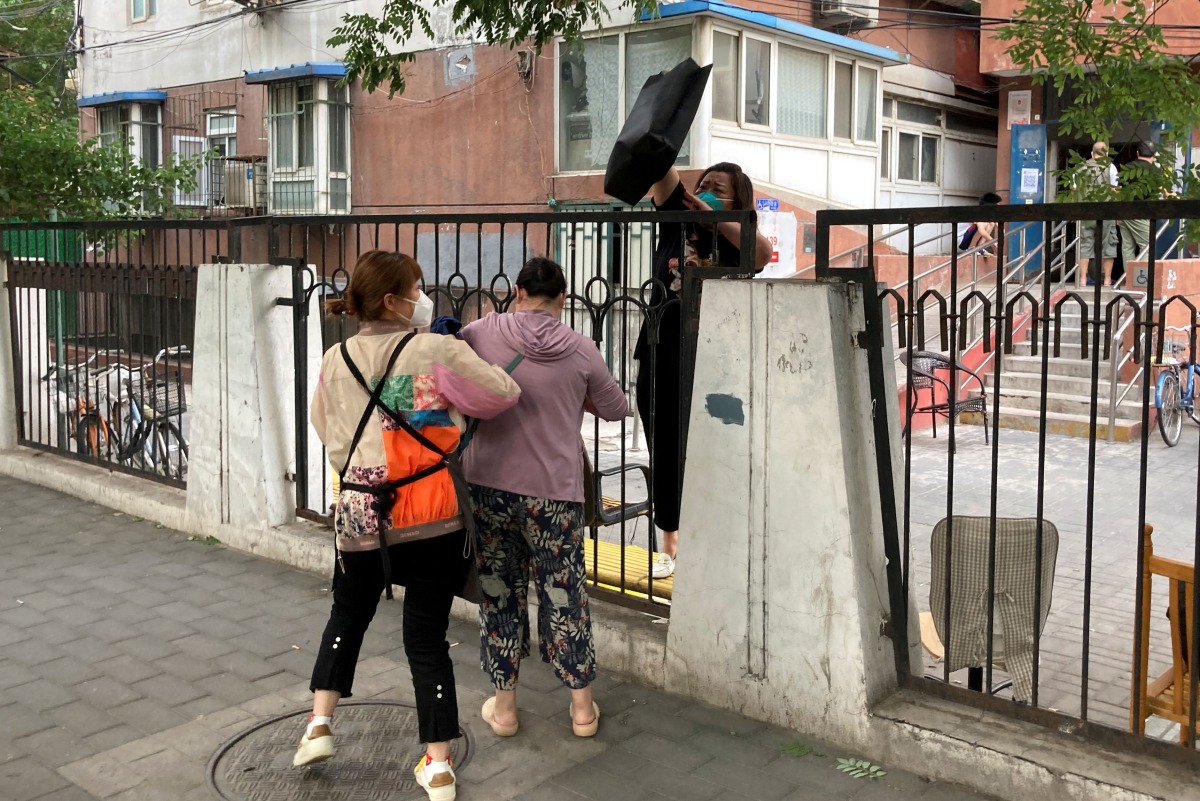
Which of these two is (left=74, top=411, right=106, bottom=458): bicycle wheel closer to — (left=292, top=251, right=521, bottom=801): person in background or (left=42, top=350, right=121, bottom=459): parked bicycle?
(left=42, top=350, right=121, bottom=459): parked bicycle

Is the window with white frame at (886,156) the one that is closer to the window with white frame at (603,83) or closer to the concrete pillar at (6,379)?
→ the window with white frame at (603,83)

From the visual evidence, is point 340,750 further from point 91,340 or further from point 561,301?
point 91,340

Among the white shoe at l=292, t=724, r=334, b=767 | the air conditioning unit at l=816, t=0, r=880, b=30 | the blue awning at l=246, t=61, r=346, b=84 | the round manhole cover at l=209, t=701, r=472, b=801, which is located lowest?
the round manhole cover at l=209, t=701, r=472, b=801

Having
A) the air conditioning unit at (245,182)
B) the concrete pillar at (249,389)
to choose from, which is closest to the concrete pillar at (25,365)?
the concrete pillar at (249,389)

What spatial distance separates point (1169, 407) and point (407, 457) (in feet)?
33.7

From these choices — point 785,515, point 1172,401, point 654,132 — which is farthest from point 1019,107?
point 785,515

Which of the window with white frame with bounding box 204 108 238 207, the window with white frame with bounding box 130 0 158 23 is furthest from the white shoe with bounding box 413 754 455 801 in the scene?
the window with white frame with bounding box 130 0 158 23

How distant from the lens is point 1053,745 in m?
3.53

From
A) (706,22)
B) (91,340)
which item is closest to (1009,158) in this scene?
(706,22)

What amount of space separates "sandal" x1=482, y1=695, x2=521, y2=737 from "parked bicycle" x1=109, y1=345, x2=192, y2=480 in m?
4.26

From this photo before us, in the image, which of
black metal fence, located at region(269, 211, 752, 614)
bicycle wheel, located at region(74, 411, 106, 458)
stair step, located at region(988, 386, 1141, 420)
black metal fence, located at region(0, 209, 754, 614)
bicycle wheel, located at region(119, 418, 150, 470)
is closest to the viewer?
black metal fence, located at region(269, 211, 752, 614)

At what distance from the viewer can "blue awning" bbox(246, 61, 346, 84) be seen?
2005cm

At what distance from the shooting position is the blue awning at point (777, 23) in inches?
597

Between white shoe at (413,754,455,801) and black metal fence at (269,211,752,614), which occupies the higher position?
black metal fence at (269,211,752,614)
